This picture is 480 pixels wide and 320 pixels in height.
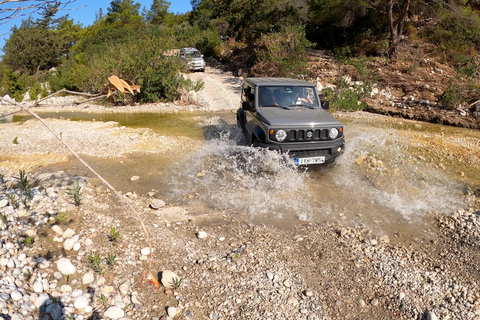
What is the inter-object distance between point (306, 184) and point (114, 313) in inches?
181

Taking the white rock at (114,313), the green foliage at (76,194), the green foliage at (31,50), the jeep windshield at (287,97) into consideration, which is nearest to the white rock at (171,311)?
the white rock at (114,313)

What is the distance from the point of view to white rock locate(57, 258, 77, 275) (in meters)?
3.94

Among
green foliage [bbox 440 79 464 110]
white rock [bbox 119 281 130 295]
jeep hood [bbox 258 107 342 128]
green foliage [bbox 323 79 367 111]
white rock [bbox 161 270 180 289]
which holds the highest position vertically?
jeep hood [bbox 258 107 342 128]

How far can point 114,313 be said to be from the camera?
340cm

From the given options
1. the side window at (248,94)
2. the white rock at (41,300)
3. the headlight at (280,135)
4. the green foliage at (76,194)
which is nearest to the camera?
the white rock at (41,300)

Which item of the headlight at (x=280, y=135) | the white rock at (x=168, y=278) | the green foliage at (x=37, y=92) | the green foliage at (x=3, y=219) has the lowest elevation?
the green foliage at (x=37, y=92)

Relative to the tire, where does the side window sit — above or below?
above

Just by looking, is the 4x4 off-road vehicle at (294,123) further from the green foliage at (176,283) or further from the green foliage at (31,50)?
Result: the green foliage at (31,50)

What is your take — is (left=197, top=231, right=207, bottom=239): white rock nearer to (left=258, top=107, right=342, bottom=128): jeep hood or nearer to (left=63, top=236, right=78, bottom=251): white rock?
(left=63, top=236, right=78, bottom=251): white rock

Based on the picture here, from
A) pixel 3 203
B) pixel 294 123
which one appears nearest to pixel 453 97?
pixel 294 123

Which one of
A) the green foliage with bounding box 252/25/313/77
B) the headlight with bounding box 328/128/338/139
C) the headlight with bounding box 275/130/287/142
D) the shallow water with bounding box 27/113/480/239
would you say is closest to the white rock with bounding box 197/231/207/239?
the shallow water with bounding box 27/113/480/239

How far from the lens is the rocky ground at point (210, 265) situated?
3557 millimetres

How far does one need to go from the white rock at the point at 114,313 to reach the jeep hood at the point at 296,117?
169 inches

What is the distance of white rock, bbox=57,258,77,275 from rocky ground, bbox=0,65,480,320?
0.01 metres
